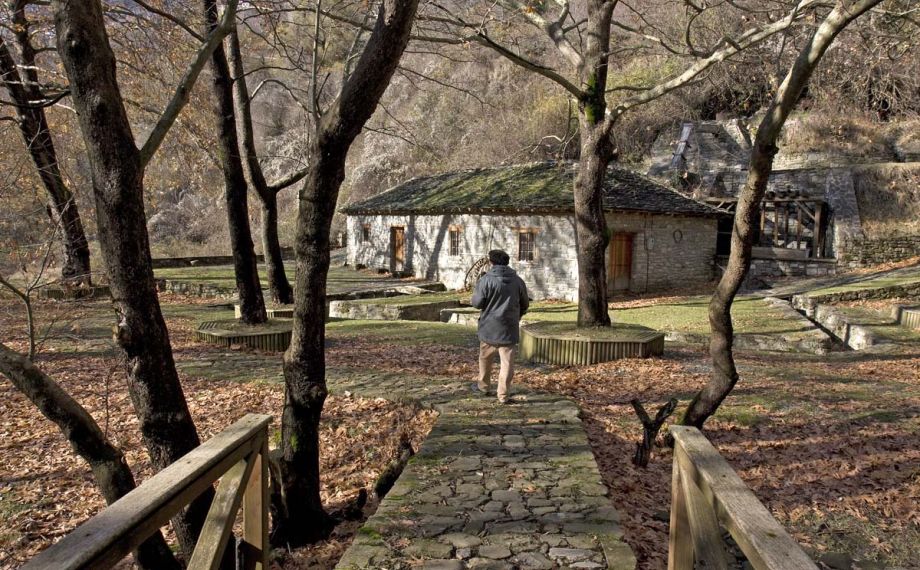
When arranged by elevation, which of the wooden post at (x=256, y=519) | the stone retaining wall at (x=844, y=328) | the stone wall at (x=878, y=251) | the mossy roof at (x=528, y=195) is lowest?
the stone retaining wall at (x=844, y=328)

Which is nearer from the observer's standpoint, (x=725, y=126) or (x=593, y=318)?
(x=593, y=318)

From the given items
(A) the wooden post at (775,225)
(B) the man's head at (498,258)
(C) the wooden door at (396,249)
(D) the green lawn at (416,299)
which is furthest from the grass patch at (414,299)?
(A) the wooden post at (775,225)

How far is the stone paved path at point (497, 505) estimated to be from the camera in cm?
357

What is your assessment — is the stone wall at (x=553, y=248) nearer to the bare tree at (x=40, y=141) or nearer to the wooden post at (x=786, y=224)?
the wooden post at (x=786, y=224)

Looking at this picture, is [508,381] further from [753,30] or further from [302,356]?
Answer: [753,30]

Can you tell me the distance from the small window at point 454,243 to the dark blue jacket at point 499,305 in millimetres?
17375

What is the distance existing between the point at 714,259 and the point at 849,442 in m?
19.0

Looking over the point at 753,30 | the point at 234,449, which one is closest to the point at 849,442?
the point at 753,30

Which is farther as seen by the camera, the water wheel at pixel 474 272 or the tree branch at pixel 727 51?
the water wheel at pixel 474 272

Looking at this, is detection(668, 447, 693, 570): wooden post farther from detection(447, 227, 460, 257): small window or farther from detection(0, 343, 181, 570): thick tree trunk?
detection(447, 227, 460, 257): small window

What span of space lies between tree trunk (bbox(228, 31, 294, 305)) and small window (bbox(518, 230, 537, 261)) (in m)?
10.6

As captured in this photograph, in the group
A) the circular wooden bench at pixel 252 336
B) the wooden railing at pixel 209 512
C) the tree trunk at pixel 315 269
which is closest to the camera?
the wooden railing at pixel 209 512

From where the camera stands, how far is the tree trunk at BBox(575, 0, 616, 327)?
965 cm

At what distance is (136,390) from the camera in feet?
14.0
